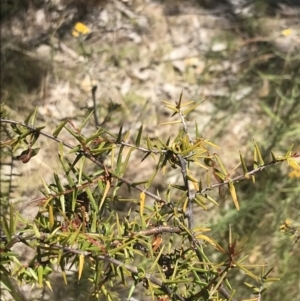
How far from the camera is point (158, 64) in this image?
280 centimetres

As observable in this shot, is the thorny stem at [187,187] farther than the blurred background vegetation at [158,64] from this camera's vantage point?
No

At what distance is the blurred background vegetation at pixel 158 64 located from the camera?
2482 millimetres

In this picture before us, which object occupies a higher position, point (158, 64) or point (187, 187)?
point (187, 187)

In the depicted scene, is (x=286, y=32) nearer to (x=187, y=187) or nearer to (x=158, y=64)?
(x=158, y=64)

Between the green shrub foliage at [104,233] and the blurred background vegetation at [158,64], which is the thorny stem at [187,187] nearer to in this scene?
the green shrub foliage at [104,233]

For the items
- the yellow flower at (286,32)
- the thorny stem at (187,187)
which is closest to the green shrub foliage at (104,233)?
the thorny stem at (187,187)

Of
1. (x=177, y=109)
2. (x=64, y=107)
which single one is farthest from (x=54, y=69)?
(x=177, y=109)

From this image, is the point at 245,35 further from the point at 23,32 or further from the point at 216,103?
the point at 23,32

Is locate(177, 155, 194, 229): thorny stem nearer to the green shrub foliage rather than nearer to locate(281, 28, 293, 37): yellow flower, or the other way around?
the green shrub foliage

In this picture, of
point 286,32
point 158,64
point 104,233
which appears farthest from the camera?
point 158,64

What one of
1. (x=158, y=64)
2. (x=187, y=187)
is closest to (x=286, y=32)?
(x=158, y=64)

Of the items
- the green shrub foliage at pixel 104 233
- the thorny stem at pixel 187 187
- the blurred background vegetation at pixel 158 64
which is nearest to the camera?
the green shrub foliage at pixel 104 233

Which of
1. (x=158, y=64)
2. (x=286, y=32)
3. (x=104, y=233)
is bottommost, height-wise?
(x=158, y=64)

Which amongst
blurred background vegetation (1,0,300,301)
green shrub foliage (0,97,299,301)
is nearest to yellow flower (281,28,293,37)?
blurred background vegetation (1,0,300,301)
